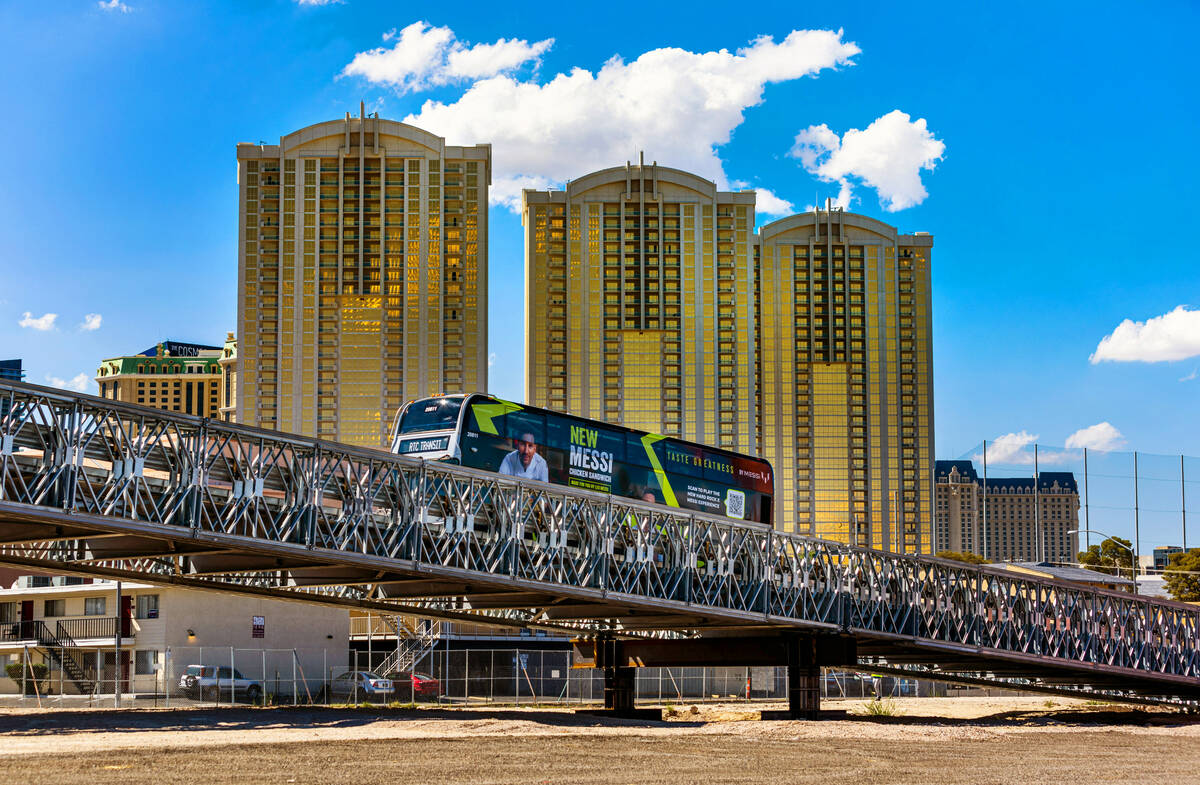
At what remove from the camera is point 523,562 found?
1375 inches

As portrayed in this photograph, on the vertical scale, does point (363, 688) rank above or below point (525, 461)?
below

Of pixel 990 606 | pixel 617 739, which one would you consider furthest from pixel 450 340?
pixel 617 739

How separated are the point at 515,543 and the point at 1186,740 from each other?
1952 cm

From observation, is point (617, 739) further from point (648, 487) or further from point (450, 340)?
point (450, 340)

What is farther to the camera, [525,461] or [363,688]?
[363,688]

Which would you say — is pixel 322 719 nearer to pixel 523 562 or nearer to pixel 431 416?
pixel 523 562

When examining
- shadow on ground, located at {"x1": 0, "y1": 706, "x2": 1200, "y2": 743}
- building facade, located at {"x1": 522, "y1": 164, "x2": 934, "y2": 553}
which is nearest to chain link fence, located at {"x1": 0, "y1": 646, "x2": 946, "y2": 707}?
shadow on ground, located at {"x1": 0, "y1": 706, "x2": 1200, "y2": 743}

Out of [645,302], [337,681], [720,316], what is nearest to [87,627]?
[337,681]

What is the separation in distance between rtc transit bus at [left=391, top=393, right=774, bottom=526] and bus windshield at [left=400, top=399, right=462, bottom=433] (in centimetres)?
3

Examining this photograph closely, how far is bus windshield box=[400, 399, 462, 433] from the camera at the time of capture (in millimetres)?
36781

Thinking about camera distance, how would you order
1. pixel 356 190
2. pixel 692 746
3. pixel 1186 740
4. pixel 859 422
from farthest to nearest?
pixel 859 422, pixel 356 190, pixel 1186 740, pixel 692 746

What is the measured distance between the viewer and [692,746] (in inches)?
1187

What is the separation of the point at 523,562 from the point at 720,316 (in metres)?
122

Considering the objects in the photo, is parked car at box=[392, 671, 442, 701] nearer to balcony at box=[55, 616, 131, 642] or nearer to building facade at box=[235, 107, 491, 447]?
balcony at box=[55, 616, 131, 642]
